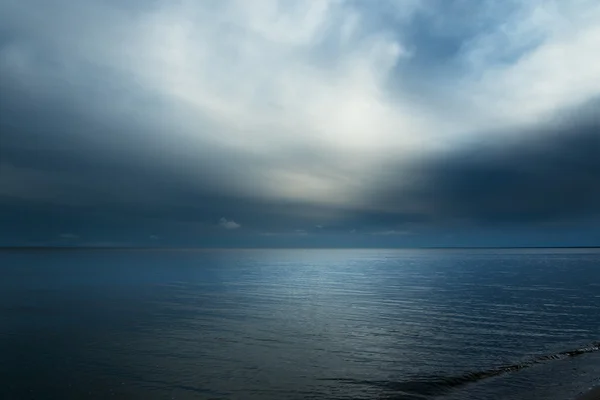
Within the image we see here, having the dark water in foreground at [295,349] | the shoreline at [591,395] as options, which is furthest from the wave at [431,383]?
the shoreline at [591,395]

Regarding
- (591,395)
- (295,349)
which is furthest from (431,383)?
(295,349)

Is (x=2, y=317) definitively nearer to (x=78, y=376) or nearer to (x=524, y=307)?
(x=78, y=376)

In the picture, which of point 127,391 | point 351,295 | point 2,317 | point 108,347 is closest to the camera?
point 127,391

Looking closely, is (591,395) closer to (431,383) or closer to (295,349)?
(431,383)

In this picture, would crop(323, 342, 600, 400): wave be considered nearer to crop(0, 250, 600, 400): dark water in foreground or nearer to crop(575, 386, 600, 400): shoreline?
crop(0, 250, 600, 400): dark water in foreground

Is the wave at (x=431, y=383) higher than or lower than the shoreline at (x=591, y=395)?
lower

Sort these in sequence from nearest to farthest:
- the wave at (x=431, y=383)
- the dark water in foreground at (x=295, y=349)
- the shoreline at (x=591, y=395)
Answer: the shoreline at (x=591, y=395) → the wave at (x=431, y=383) → the dark water in foreground at (x=295, y=349)

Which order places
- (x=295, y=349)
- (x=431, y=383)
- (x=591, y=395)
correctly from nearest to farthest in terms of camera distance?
(x=591, y=395), (x=431, y=383), (x=295, y=349)

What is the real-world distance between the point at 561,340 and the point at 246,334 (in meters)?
23.5

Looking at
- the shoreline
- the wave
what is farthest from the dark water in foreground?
the shoreline

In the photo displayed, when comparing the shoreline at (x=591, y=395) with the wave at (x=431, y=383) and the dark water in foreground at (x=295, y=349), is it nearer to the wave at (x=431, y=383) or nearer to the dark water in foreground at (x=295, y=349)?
the dark water in foreground at (x=295, y=349)

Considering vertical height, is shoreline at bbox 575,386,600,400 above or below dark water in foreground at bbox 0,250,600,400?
above

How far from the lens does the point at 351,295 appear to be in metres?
60.2

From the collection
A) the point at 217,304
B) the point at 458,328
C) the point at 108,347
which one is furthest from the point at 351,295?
the point at 108,347
